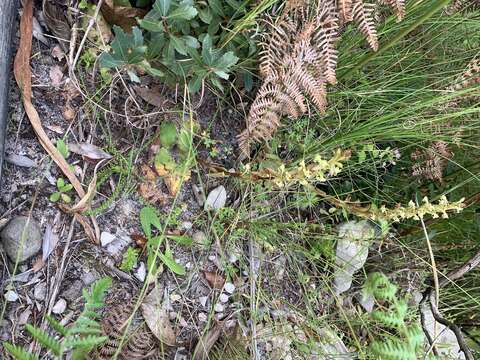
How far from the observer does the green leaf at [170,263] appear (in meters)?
1.70

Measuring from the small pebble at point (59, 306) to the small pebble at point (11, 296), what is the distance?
115 millimetres

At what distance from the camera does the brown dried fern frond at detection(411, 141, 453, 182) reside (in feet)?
5.97

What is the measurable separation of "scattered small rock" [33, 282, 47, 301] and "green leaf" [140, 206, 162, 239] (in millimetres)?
349

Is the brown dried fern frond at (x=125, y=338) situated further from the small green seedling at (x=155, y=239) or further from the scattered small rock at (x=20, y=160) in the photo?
the scattered small rock at (x=20, y=160)

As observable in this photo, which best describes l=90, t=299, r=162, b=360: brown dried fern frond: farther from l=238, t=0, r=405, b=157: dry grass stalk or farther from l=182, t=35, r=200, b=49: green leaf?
l=182, t=35, r=200, b=49: green leaf

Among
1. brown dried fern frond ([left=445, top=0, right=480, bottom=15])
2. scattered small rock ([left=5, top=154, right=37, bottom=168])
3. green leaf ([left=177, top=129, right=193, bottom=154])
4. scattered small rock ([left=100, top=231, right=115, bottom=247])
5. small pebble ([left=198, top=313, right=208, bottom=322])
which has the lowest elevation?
small pebble ([left=198, top=313, right=208, bottom=322])

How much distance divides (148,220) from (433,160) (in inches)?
40.4

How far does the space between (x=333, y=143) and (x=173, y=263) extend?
0.69 meters

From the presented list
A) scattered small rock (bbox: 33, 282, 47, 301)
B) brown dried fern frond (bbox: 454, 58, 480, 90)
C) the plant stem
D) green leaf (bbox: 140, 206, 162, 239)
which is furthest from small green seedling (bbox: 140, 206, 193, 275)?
brown dried fern frond (bbox: 454, 58, 480, 90)

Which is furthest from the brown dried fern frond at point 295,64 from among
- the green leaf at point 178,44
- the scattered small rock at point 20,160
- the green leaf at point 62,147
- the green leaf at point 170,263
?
the scattered small rock at point 20,160

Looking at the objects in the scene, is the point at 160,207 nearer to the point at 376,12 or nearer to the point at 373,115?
the point at 373,115

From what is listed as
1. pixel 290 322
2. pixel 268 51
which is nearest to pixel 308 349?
pixel 290 322

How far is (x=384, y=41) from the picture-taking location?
1.79 m

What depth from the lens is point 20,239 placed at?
1494mm
